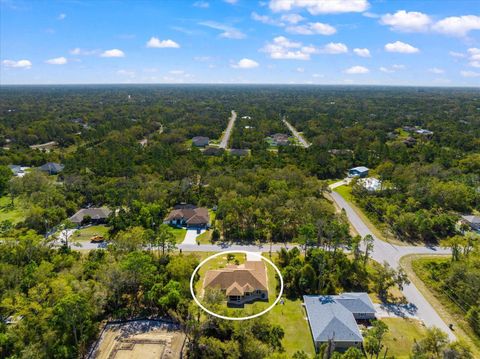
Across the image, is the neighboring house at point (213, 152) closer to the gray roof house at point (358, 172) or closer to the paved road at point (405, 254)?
the gray roof house at point (358, 172)

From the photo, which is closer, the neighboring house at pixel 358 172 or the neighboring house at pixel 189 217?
the neighboring house at pixel 189 217

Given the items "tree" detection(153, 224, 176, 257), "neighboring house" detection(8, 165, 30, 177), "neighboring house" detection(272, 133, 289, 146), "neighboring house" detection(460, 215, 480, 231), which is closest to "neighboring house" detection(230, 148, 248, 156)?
"neighboring house" detection(272, 133, 289, 146)

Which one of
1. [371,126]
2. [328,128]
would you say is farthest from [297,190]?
[371,126]

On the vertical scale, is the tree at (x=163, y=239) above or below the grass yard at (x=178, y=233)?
above

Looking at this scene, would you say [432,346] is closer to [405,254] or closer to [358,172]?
[405,254]

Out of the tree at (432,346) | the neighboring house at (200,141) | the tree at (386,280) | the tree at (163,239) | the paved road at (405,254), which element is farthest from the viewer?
the neighboring house at (200,141)

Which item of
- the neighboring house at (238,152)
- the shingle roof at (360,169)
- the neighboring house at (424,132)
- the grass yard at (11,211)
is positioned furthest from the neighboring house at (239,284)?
the neighboring house at (424,132)

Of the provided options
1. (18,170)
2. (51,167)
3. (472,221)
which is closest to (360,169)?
(472,221)

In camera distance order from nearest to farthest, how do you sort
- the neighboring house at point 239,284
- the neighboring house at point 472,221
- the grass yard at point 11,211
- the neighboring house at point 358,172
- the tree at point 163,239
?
the neighboring house at point 239,284, the tree at point 163,239, the neighboring house at point 472,221, the grass yard at point 11,211, the neighboring house at point 358,172
